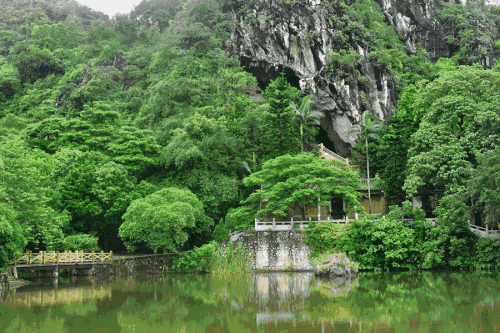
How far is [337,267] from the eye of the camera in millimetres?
24297

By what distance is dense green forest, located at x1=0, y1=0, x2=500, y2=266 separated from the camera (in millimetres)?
24891

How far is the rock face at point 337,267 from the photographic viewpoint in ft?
79.5

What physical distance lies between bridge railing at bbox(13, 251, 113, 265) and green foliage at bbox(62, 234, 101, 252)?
577 millimetres

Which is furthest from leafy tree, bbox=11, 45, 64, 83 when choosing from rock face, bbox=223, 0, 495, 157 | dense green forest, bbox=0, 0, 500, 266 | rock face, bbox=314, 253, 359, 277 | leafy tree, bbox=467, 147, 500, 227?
leafy tree, bbox=467, 147, 500, 227

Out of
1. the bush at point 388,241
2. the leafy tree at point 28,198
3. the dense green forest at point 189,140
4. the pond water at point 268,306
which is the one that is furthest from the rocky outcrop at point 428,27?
the leafy tree at point 28,198

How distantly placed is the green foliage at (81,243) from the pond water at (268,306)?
15.9ft

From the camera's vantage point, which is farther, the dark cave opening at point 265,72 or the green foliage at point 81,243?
the dark cave opening at point 265,72

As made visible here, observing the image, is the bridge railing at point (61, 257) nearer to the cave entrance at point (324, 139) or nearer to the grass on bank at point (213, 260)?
the grass on bank at point (213, 260)

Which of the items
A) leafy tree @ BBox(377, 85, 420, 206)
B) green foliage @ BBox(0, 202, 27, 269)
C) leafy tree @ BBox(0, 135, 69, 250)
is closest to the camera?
green foliage @ BBox(0, 202, 27, 269)

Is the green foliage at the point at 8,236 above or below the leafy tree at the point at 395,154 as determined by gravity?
below

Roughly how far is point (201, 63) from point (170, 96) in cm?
842

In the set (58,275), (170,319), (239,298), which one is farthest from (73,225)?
(170,319)

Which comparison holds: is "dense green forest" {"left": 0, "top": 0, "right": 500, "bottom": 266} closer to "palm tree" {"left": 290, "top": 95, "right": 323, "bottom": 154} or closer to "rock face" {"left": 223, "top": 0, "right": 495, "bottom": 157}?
"palm tree" {"left": 290, "top": 95, "right": 323, "bottom": 154}

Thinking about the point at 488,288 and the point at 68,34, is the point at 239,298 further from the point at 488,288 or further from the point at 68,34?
the point at 68,34
